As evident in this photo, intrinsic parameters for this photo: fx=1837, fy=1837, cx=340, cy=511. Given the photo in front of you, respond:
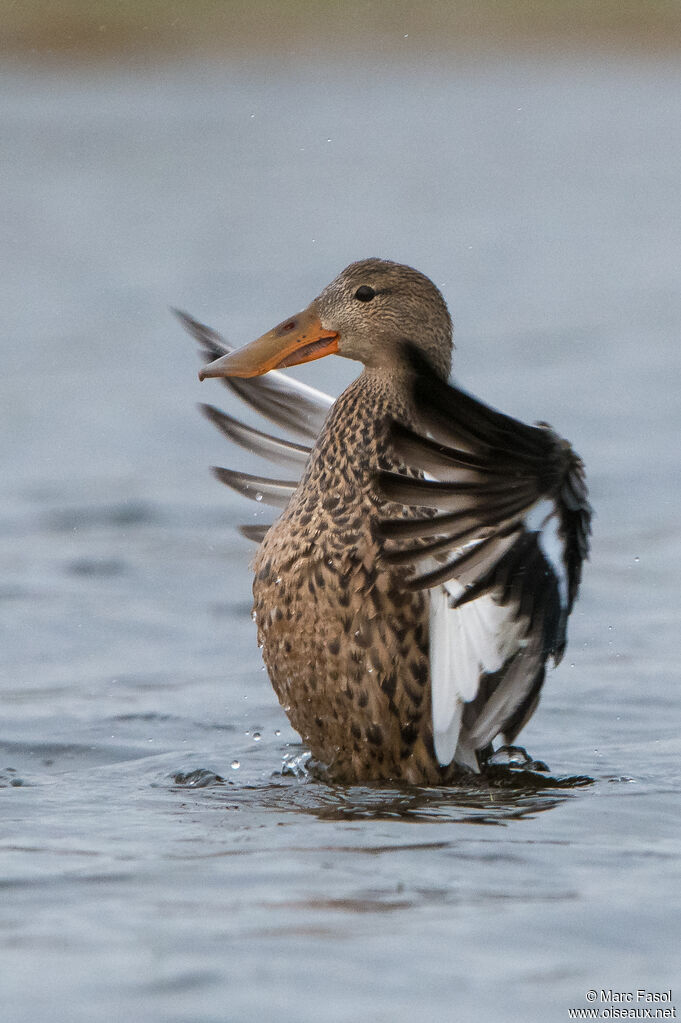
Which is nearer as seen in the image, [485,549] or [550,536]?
[485,549]

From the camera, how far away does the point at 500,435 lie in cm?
456

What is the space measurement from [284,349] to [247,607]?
285cm

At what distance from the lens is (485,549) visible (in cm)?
475

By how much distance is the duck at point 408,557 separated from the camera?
461 centimetres

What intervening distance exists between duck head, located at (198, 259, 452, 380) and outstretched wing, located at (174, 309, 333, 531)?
72 cm

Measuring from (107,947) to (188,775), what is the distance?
5.88 feet

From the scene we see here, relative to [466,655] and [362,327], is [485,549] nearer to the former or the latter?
[466,655]

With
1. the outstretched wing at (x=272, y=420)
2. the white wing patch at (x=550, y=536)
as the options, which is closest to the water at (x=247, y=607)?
the white wing patch at (x=550, y=536)

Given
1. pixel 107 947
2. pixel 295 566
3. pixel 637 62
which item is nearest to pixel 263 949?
pixel 107 947

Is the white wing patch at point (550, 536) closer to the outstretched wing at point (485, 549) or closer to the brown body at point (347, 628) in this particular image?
the outstretched wing at point (485, 549)

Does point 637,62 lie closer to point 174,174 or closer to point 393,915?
point 174,174

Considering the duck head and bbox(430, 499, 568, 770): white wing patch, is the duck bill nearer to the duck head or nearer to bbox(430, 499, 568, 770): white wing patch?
the duck head

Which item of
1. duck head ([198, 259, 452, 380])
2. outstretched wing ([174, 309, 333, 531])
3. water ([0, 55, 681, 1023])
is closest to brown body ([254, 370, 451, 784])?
water ([0, 55, 681, 1023])

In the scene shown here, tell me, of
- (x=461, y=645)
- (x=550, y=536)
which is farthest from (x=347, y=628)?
(x=550, y=536)
